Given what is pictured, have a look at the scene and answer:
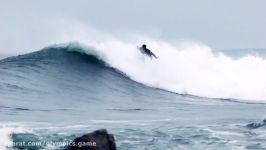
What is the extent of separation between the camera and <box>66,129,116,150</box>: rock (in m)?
10.2

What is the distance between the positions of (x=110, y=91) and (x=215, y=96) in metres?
7.41

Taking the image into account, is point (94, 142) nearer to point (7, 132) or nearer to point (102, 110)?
point (7, 132)

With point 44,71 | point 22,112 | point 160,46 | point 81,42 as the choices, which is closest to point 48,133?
point 22,112

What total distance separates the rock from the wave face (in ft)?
66.4

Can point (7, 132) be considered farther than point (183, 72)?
No

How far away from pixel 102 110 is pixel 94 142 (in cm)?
1068

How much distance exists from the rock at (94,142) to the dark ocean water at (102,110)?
7.08 ft

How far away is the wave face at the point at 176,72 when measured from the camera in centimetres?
3206

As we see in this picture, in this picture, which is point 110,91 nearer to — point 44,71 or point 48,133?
point 44,71

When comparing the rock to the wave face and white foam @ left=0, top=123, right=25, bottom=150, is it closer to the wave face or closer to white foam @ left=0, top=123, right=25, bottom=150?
white foam @ left=0, top=123, right=25, bottom=150

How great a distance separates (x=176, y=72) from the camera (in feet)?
117

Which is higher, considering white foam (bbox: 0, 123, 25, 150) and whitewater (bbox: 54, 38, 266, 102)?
whitewater (bbox: 54, 38, 266, 102)

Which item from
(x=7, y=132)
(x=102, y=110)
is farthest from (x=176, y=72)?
(x=7, y=132)

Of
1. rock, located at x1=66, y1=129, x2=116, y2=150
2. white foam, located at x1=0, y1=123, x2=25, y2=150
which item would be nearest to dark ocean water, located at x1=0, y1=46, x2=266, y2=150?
white foam, located at x1=0, y1=123, x2=25, y2=150
